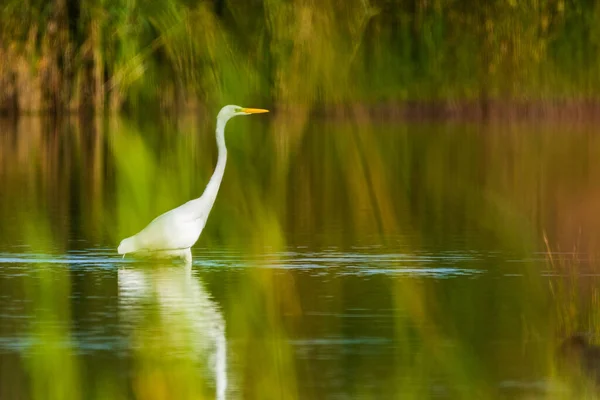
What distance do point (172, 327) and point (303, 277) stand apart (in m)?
2.00

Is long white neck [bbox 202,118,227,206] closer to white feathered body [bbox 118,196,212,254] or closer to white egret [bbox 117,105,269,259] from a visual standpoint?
white egret [bbox 117,105,269,259]

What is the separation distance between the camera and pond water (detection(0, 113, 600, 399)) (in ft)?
22.6

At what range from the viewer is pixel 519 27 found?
26.6 m

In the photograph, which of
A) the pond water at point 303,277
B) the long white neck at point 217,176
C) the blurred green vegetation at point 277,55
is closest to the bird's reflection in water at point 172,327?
the pond water at point 303,277

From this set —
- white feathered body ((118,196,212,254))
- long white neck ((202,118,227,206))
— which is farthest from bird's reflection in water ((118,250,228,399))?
long white neck ((202,118,227,206))

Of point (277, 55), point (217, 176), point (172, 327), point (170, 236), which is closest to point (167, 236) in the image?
point (170, 236)

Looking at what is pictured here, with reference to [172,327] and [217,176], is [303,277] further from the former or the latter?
[172,327]

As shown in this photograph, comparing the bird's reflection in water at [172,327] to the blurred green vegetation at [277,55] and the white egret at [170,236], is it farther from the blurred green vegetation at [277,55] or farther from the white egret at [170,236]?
the blurred green vegetation at [277,55]

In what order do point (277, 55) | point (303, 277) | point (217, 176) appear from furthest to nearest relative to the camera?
point (277, 55) < point (217, 176) < point (303, 277)

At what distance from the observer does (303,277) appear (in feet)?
32.5

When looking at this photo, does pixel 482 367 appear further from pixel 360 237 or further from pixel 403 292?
pixel 360 237

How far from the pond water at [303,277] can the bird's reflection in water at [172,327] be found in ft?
0.05

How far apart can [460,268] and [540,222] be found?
8.94 ft

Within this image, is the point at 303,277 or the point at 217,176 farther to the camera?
the point at 217,176
